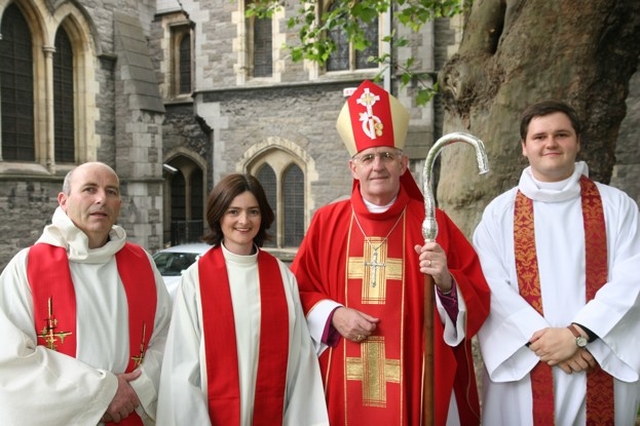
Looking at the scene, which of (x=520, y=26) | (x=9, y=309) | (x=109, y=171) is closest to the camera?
(x=9, y=309)

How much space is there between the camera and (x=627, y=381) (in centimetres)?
258

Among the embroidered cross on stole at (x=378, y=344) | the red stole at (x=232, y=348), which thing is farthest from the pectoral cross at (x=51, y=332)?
the embroidered cross on stole at (x=378, y=344)

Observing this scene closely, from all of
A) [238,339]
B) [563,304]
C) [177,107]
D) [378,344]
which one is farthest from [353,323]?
[177,107]

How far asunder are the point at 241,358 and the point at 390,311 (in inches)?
29.5

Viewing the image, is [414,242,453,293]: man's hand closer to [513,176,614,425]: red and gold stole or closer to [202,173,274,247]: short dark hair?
[513,176,614,425]: red and gold stole

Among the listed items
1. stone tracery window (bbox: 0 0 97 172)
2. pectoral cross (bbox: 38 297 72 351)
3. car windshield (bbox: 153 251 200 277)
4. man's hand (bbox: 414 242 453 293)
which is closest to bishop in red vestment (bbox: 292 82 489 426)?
man's hand (bbox: 414 242 453 293)

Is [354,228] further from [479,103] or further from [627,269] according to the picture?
[479,103]

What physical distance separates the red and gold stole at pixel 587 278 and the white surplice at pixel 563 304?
0.09ft

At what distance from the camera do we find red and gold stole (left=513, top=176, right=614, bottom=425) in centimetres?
262

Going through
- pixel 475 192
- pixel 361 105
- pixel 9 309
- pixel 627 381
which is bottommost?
pixel 627 381

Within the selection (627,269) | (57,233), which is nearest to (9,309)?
(57,233)

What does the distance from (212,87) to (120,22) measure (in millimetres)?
2951

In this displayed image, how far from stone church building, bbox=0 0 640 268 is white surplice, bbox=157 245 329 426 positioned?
8.89 meters

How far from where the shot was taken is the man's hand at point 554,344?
2535mm
